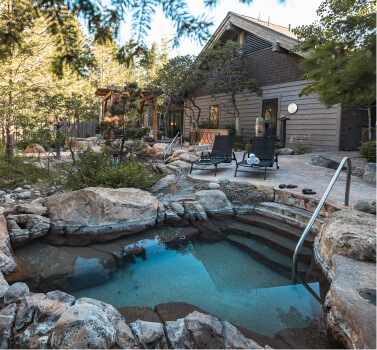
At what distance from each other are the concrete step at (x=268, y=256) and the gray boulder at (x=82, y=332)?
239 cm

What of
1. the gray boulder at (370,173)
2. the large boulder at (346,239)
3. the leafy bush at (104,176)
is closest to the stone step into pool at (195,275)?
the large boulder at (346,239)

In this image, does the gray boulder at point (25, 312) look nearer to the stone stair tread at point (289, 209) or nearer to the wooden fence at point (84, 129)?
the stone stair tread at point (289, 209)

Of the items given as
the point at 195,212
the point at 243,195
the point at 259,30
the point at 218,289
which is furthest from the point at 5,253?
the point at 259,30

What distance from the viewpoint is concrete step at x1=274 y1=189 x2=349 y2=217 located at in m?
4.38

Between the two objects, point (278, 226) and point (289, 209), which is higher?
point (289, 209)

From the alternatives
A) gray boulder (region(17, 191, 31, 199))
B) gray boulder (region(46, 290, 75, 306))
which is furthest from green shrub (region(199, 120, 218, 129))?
gray boulder (region(46, 290, 75, 306))

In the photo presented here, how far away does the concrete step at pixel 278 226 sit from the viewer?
438 cm

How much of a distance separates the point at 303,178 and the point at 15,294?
5888 mm

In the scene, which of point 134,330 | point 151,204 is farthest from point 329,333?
point 151,204

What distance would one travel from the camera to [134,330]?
80.3 inches

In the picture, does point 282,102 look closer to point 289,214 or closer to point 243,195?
point 243,195

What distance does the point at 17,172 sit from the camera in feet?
23.3

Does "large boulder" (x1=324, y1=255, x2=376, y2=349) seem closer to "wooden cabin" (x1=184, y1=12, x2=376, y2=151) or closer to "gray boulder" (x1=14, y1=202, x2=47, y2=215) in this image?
"gray boulder" (x1=14, y1=202, x2=47, y2=215)

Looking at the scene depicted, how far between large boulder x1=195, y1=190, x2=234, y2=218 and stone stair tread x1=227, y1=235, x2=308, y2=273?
0.86 meters
